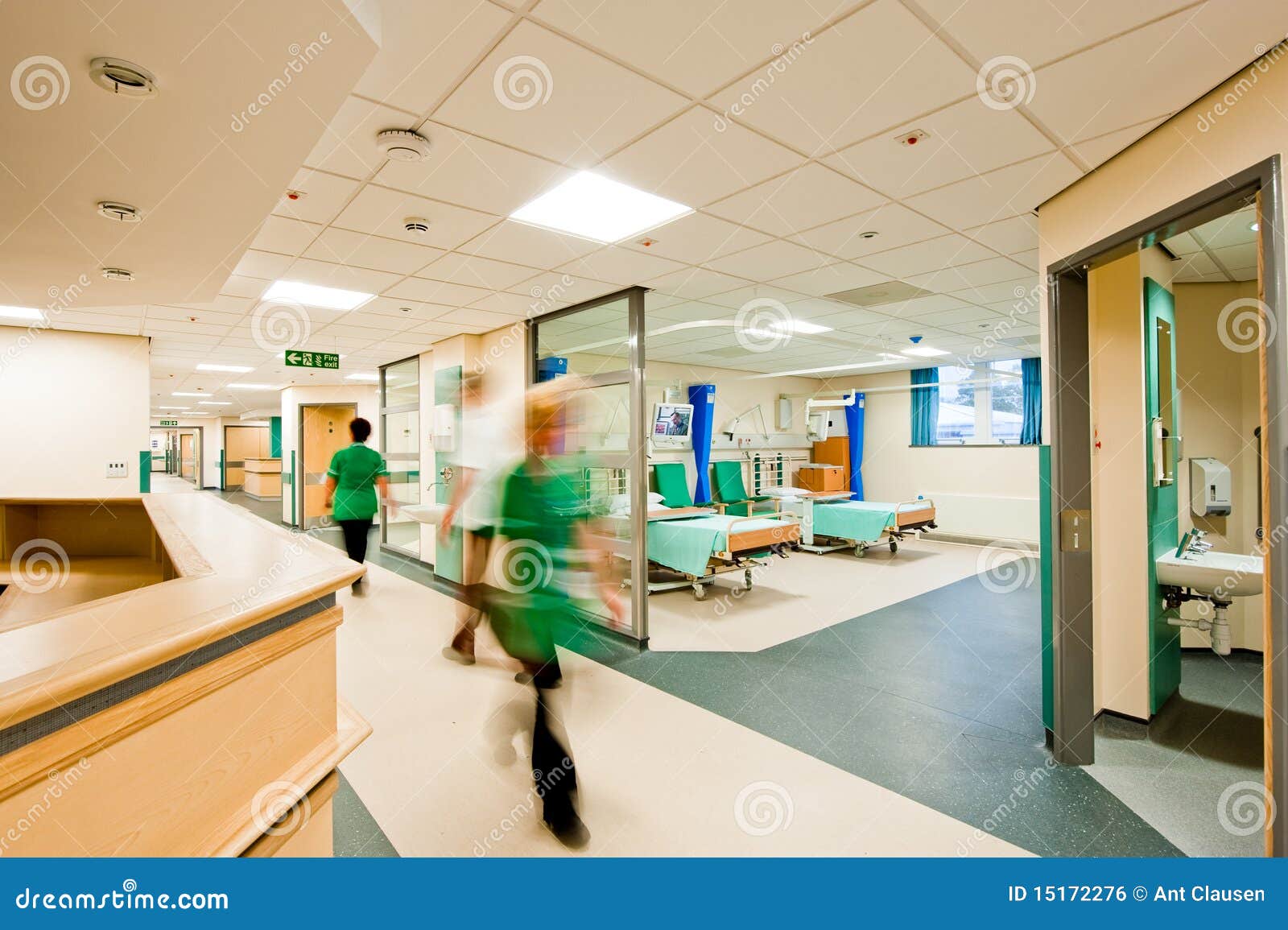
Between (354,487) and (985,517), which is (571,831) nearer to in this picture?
(354,487)

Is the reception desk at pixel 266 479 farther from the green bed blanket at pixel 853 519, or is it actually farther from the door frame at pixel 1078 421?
the door frame at pixel 1078 421

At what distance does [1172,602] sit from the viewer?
3479 mm

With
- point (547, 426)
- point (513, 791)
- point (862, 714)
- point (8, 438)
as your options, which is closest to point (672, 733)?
point (513, 791)

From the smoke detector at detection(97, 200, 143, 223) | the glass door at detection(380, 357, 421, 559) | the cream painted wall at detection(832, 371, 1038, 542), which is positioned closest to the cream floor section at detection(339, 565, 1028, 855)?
the smoke detector at detection(97, 200, 143, 223)

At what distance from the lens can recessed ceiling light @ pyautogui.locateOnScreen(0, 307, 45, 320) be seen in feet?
16.0

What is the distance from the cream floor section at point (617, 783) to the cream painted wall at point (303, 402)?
29.1 ft

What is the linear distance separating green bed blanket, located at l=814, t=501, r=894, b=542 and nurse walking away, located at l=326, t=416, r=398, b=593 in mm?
6026

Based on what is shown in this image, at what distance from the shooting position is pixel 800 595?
6301 mm

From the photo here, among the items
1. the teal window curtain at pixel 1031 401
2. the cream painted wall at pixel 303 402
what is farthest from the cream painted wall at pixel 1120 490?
the cream painted wall at pixel 303 402

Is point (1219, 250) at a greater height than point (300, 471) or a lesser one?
greater

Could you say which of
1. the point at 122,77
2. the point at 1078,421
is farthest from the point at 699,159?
the point at 1078,421

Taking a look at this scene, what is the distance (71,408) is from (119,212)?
4.99 metres

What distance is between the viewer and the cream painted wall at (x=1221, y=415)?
14.4 feet
